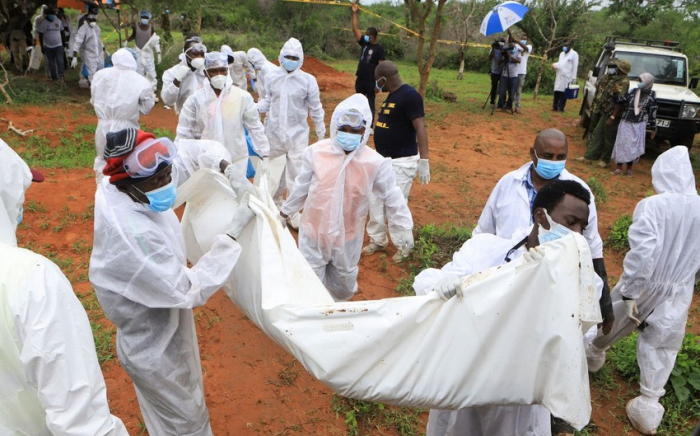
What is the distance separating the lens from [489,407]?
2.51m

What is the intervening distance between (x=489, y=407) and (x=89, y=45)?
12.8m

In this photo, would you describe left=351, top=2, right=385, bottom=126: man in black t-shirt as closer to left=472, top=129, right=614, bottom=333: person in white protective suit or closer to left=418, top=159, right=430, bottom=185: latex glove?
left=418, top=159, right=430, bottom=185: latex glove

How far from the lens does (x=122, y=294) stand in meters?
2.43

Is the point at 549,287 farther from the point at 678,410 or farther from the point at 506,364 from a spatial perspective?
the point at 678,410

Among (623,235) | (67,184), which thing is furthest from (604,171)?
(67,184)

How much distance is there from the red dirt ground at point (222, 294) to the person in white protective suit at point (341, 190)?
95 centimetres

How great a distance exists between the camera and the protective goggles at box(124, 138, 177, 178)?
7.86 ft

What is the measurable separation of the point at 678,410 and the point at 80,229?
20.0 feet

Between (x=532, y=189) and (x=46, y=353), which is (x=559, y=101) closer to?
(x=532, y=189)

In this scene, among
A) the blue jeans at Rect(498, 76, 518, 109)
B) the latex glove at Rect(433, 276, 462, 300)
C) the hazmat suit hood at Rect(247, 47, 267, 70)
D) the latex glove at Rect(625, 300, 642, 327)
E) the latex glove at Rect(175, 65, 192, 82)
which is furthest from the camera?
the blue jeans at Rect(498, 76, 518, 109)

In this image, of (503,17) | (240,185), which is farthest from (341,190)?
(503,17)

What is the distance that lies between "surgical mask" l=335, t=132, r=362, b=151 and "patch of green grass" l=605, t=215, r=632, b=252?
4.50 m

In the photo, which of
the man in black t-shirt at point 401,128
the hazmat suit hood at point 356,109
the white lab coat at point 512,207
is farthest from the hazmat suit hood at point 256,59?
the white lab coat at point 512,207

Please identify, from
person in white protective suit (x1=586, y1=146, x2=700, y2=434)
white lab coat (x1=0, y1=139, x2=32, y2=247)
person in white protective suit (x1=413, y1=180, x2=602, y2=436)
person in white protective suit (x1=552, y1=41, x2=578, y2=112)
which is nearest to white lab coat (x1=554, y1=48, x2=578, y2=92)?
person in white protective suit (x1=552, y1=41, x2=578, y2=112)
